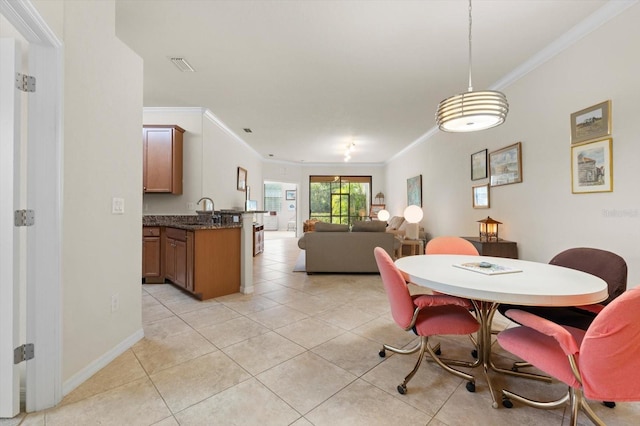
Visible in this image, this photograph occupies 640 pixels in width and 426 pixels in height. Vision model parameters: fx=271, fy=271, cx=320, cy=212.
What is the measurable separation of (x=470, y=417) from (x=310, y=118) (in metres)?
4.81

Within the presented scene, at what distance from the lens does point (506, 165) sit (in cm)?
368

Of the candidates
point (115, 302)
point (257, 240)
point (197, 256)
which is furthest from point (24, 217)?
point (257, 240)

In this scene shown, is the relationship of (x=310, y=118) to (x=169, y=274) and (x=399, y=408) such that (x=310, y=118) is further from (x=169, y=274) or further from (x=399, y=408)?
(x=399, y=408)

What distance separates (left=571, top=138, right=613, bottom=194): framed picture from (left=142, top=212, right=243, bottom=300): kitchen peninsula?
3749 millimetres

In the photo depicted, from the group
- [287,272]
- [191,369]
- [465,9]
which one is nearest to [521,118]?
[465,9]

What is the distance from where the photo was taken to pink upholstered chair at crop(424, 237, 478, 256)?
2494 millimetres

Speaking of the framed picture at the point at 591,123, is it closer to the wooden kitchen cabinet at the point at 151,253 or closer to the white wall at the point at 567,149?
the white wall at the point at 567,149

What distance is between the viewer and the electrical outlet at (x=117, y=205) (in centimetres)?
204

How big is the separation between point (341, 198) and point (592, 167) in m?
7.93

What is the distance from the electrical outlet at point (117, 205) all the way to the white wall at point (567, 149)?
408 cm

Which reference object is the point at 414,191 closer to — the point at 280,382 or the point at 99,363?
the point at 280,382

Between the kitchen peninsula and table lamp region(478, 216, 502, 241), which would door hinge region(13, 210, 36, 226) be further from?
table lamp region(478, 216, 502, 241)

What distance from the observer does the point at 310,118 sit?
5.17 meters

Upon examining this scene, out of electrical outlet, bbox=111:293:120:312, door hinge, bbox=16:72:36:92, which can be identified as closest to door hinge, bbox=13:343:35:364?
electrical outlet, bbox=111:293:120:312
